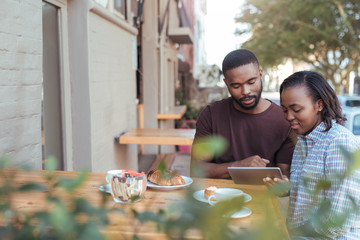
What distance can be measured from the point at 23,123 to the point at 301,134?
179cm

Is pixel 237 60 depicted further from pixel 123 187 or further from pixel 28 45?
pixel 28 45

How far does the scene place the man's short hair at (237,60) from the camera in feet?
8.80

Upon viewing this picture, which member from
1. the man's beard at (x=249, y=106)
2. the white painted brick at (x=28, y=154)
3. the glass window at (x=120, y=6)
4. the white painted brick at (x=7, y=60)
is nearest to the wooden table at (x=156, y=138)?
the glass window at (x=120, y=6)

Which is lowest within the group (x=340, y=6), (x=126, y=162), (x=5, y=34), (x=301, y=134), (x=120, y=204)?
(x=126, y=162)

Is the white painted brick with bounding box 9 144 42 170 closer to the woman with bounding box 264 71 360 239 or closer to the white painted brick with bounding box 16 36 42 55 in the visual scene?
the white painted brick with bounding box 16 36 42 55

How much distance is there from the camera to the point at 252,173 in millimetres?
2236

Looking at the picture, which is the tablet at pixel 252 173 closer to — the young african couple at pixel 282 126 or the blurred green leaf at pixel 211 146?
the young african couple at pixel 282 126

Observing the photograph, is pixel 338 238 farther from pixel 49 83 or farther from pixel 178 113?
pixel 178 113

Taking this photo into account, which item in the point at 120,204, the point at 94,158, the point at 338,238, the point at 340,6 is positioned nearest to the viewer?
the point at 120,204

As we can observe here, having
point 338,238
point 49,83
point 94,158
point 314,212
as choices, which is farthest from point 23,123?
point 314,212

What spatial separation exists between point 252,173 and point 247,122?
655 millimetres

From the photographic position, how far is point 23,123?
9.19 ft

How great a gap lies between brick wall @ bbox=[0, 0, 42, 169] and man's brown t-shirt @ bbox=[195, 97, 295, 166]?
128 cm

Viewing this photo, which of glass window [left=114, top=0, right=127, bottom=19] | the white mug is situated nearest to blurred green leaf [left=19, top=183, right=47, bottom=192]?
the white mug
